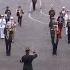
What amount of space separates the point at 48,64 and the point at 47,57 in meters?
1.30

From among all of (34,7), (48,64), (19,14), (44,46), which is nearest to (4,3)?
(34,7)

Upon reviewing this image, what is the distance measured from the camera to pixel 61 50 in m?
26.0

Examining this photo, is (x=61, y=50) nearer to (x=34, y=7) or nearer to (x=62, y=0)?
(x=34, y=7)

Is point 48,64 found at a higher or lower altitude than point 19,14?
lower

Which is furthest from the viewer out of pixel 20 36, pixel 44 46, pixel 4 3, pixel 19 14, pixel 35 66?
pixel 4 3

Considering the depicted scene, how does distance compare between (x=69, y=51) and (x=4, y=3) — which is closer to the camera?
(x=69, y=51)

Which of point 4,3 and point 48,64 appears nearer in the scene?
point 48,64

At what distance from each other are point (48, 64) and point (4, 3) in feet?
63.3

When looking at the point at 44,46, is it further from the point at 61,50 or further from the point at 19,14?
the point at 19,14

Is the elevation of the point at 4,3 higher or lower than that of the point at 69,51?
higher

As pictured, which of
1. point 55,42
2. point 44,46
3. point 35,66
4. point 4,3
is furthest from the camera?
point 4,3

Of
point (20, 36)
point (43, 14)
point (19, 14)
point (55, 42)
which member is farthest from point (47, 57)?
point (43, 14)

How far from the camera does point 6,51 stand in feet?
82.2

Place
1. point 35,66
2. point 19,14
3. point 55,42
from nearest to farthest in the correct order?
point 35,66
point 55,42
point 19,14
